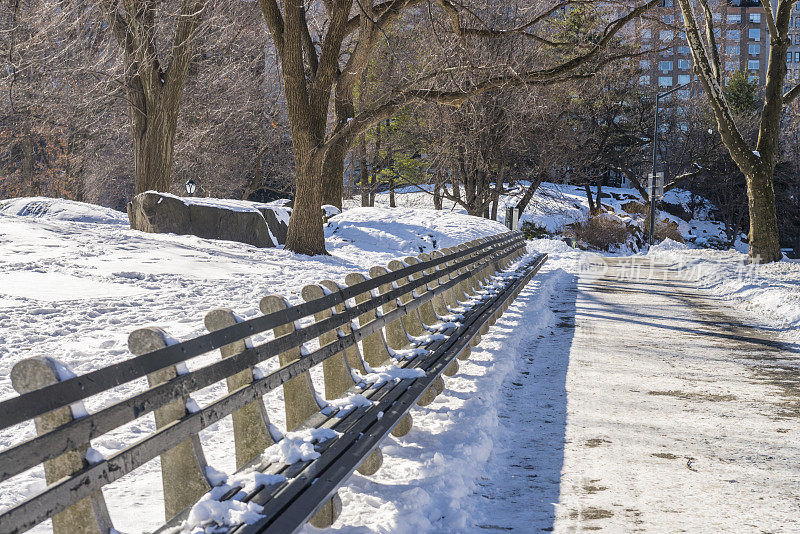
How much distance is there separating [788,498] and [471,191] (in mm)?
31197

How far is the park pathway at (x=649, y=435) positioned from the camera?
4199 mm

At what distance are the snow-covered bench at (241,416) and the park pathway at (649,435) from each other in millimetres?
886

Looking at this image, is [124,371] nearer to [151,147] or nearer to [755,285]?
[755,285]

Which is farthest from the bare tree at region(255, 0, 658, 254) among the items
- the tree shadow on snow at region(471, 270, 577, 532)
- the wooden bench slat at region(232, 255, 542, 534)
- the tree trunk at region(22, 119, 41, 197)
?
the tree trunk at region(22, 119, 41, 197)

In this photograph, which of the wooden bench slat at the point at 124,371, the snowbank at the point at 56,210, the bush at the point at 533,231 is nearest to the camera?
the wooden bench slat at the point at 124,371

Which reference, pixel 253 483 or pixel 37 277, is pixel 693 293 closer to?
pixel 37 277

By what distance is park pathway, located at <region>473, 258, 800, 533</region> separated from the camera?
165 inches

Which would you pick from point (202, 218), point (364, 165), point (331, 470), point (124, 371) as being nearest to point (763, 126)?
point (202, 218)

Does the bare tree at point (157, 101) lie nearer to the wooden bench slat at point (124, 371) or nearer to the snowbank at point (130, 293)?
the snowbank at point (130, 293)

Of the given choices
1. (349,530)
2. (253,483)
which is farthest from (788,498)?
(253,483)

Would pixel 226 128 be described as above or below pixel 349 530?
above

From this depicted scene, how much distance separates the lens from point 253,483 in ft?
11.1

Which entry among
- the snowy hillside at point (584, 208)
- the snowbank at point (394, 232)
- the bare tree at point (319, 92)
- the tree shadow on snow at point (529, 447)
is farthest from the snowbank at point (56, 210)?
the snowy hillside at point (584, 208)

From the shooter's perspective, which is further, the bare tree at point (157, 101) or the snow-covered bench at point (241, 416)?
the bare tree at point (157, 101)
